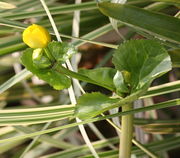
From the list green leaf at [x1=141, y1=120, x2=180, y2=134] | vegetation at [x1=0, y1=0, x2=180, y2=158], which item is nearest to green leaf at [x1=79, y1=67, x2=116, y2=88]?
vegetation at [x1=0, y1=0, x2=180, y2=158]

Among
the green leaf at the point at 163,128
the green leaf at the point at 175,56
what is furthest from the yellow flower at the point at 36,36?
the green leaf at the point at 163,128

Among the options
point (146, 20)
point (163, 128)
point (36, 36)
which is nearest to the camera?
point (36, 36)

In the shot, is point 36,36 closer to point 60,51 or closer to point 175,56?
point 60,51

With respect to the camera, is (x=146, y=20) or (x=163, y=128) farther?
(x=163, y=128)

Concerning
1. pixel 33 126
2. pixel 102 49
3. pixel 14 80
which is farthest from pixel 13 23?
pixel 102 49

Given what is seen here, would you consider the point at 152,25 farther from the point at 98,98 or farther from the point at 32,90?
the point at 32,90

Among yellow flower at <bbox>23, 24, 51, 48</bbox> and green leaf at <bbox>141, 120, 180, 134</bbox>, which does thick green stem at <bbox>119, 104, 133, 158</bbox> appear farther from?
green leaf at <bbox>141, 120, 180, 134</bbox>

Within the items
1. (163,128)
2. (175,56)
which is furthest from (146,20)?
(163,128)
